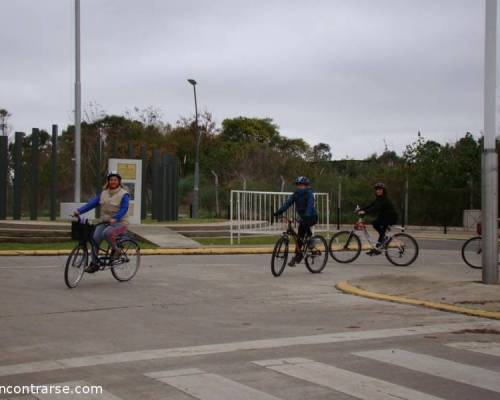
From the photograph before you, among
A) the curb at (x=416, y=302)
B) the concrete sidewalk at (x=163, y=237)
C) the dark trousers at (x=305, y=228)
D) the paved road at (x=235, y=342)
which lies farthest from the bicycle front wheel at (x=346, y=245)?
the concrete sidewalk at (x=163, y=237)

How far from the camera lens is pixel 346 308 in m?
9.62

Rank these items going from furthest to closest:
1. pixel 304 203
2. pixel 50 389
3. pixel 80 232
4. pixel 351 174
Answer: pixel 351 174, pixel 304 203, pixel 80 232, pixel 50 389

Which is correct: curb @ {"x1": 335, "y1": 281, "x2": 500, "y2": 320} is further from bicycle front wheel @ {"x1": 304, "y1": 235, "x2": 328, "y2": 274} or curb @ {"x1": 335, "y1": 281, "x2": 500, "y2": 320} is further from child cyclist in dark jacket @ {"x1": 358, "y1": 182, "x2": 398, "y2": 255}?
child cyclist in dark jacket @ {"x1": 358, "y1": 182, "x2": 398, "y2": 255}

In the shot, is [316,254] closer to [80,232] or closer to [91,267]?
[91,267]

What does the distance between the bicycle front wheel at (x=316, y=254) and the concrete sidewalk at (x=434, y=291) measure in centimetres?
143

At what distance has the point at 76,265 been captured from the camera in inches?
435

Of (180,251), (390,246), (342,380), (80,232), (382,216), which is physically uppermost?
(382,216)

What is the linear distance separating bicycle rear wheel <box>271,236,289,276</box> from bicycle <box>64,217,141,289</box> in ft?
8.22

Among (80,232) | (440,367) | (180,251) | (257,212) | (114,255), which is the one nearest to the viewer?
(440,367)

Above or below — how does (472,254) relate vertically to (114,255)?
below

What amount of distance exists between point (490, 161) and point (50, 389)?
8.02 m

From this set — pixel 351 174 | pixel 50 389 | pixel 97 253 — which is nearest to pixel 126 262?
pixel 97 253

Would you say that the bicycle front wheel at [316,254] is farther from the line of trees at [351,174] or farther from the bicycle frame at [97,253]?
the line of trees at [351,174]

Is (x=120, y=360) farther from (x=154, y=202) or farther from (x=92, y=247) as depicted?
→ (x=154, y=202)
